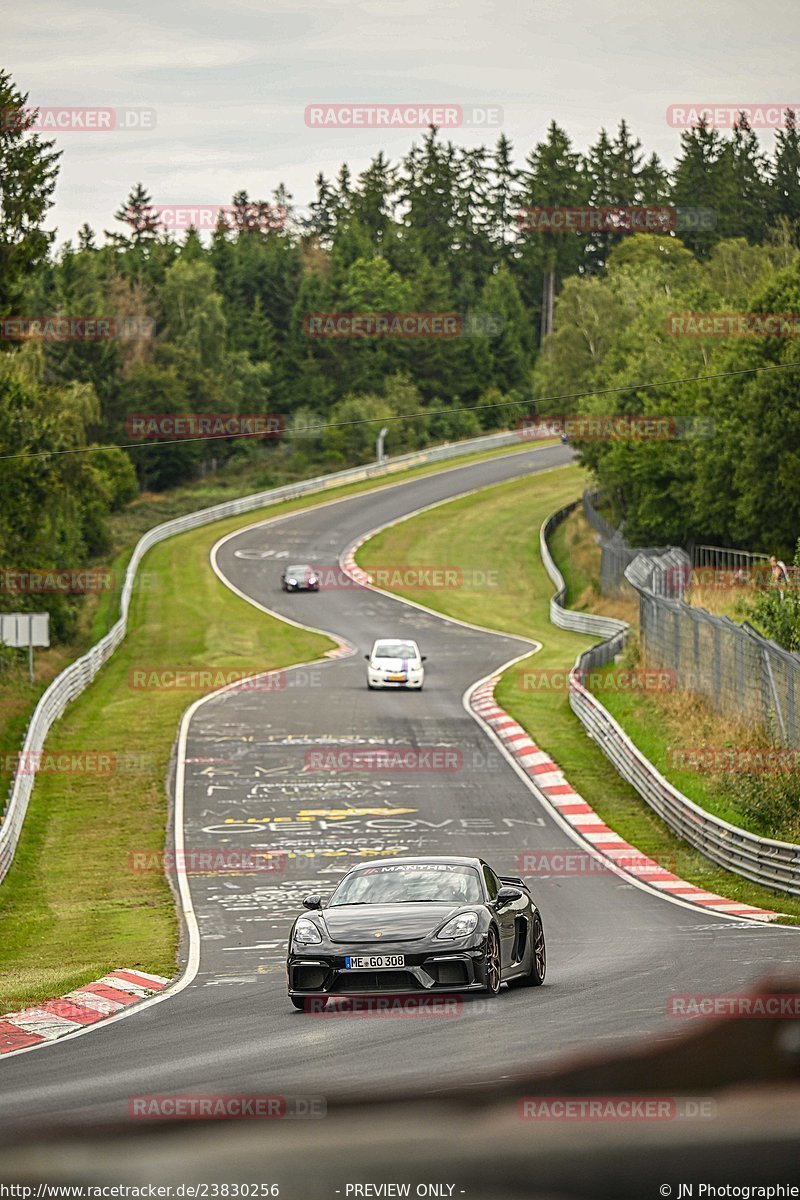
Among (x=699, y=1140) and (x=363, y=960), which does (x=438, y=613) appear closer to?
(x=363, y=960)

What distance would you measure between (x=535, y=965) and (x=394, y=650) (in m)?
31.4

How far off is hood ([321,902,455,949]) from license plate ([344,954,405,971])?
0.34 feet

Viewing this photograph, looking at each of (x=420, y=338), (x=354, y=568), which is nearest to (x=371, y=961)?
(x=354, y=568)

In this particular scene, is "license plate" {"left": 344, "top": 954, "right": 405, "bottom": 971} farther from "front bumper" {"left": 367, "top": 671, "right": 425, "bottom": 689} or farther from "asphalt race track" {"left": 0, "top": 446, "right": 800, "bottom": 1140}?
"front bumper" {"left": 367, "top": 671, "right": 425, "bottom": 689}

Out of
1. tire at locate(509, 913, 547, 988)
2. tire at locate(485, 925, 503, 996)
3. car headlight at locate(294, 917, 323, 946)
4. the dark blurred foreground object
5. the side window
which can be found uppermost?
the dark blurred foreground object

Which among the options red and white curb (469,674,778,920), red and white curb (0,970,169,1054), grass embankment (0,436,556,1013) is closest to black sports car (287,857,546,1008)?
red and white curb (0,970,169,1054)

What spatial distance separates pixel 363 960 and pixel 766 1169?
1032 centimetres

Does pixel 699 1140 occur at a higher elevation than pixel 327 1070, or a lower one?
higher

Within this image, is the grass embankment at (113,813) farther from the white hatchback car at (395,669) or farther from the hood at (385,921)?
the white hatchback car at (395,669)

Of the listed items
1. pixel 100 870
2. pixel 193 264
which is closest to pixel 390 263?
pixel 193 264

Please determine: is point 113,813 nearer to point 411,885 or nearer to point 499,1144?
point 411,885

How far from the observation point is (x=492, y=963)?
12617 millimetres

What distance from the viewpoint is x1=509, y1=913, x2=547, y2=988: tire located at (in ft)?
44.9

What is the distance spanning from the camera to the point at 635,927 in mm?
18281
